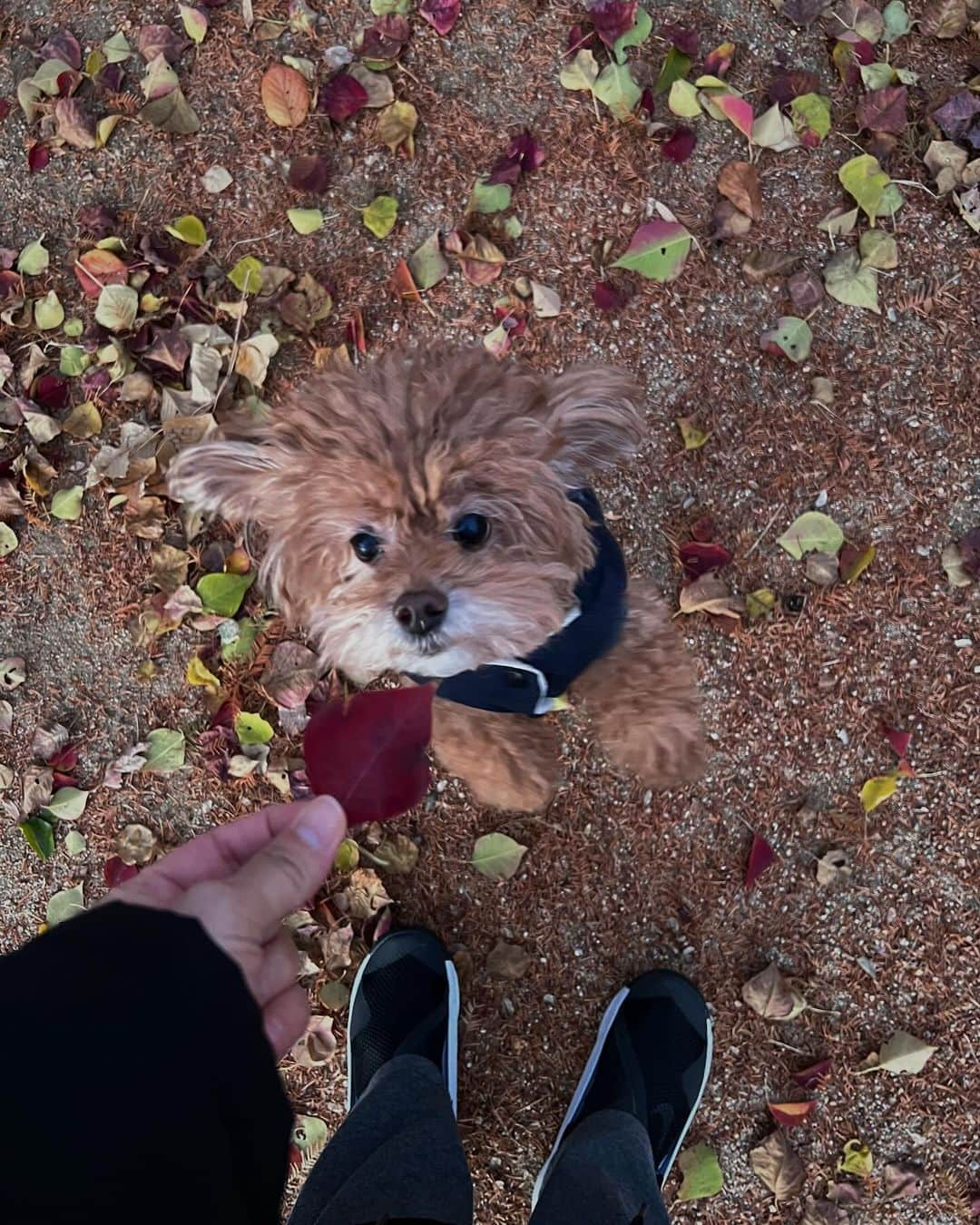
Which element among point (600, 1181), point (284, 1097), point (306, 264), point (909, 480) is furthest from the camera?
point (306, 264)

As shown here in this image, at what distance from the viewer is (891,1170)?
242 cm

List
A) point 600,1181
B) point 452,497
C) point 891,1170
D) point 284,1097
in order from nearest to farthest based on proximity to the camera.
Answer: point 284,1097, point 452,497, point 600,1181, point 891,1170

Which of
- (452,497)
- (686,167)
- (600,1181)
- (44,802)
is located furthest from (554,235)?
(600,1181)

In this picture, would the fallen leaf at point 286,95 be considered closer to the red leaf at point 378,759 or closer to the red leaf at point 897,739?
the red leaf at point 378,759

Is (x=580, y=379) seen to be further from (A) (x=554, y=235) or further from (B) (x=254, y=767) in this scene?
(B) (x=254, y=767)

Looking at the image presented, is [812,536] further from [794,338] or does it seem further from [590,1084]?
[590,1084]

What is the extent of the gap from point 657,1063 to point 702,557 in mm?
1456

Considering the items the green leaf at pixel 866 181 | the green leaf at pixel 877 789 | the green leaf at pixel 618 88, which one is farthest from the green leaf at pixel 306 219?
the green leaf at pixel 877 789

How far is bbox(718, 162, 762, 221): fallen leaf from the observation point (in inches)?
105

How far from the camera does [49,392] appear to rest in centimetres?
281

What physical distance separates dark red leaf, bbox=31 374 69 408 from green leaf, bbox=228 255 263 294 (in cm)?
65

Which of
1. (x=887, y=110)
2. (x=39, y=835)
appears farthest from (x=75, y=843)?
(x=887, y=110)

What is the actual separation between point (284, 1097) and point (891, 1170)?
207 cm

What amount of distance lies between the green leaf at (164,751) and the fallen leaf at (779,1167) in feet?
6.72
